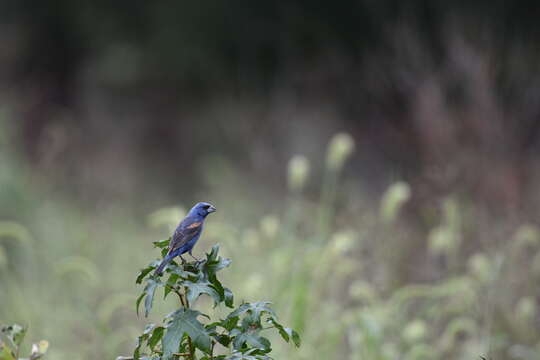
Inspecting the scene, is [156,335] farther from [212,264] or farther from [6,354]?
[6,354]

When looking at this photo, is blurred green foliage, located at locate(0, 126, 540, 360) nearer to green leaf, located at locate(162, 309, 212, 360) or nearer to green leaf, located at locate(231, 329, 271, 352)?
green leaf, located at locate(231, 329, 271, 352)

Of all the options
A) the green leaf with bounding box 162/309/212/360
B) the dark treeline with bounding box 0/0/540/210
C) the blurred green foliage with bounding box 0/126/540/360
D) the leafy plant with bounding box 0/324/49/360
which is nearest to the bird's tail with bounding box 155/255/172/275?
the green leaf with bounding box 162/309/212/360

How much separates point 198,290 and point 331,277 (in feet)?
9.10

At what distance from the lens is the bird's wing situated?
171 centimetres

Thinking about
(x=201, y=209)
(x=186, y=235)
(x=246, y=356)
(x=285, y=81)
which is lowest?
(x=246, y=356)

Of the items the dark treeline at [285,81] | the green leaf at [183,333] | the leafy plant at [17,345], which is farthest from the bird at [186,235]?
the dark treeline at [285,81]

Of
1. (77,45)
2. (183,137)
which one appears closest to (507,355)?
(183,137)

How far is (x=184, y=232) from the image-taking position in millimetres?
1775

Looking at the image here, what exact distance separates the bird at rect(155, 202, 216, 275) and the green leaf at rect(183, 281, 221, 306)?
0.08m

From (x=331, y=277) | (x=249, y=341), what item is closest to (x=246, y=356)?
(x=249, y=341)

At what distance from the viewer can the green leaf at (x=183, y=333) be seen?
150 centimetres

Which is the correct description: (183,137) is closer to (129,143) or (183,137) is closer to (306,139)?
(129,143)

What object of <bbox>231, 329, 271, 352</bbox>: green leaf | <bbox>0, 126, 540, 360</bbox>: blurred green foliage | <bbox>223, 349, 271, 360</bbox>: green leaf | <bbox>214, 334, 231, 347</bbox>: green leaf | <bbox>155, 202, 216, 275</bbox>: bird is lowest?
<bbox>223, 349, 271, 360</bbox>: green leaf

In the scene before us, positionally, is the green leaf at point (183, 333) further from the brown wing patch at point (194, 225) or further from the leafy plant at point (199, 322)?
the brown wing patch at point (194, 225)
